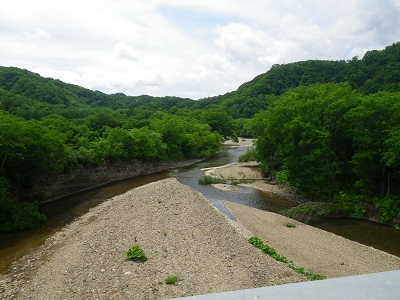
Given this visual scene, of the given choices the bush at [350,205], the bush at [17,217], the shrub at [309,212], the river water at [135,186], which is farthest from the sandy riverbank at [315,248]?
the bush at [17,217]

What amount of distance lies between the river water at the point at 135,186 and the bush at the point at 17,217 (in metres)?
0.58

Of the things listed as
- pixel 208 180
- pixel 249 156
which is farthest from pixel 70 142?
pixel 249 156

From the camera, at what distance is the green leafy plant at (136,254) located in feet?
52.3

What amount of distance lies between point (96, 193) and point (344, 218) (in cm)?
2483

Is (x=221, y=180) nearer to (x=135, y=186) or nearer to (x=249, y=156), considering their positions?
(x=135, y=186)

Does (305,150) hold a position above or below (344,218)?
above

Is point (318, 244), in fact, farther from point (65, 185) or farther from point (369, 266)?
point (65, 185)

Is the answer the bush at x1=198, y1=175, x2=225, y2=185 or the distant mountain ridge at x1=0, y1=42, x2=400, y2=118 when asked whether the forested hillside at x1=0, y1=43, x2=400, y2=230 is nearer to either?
the bush at x1=198, y1=175, x2=225, y2=185

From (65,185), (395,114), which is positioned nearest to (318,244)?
(395,114)

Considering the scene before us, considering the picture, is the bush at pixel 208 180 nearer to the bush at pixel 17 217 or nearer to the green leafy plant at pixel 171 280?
the bush at pixel 17 217

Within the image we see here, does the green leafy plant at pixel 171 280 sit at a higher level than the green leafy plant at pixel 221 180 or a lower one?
lower

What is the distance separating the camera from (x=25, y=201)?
28.3 m

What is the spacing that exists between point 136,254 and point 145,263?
866 millimetres

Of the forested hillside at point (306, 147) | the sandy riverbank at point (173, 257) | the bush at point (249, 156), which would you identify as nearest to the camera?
the sandy riverbank at point (173, 257)
